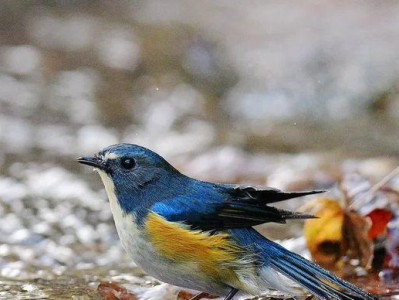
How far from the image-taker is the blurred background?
275 inches

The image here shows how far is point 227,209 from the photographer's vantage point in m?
4.55

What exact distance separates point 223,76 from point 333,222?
17.4ft

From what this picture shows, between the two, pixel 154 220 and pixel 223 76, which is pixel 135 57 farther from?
pixel 154 220

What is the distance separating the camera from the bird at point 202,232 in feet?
14.4

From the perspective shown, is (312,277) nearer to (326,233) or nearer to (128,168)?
(128,168)

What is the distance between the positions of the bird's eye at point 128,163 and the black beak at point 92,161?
0.35 ft

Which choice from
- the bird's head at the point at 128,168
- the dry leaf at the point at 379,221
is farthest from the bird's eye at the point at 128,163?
the dry leaf at the point at 379,221

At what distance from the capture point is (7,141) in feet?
28.4

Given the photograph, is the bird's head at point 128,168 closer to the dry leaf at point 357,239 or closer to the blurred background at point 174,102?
the blurred background at point 174,102

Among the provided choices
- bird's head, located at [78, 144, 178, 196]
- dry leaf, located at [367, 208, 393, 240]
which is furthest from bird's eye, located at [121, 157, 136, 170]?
dry leaf, located at [367, 208, 393, 240]

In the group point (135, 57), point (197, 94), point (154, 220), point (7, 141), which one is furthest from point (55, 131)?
point (154, 220)

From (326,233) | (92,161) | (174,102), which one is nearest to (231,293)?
(92,161)

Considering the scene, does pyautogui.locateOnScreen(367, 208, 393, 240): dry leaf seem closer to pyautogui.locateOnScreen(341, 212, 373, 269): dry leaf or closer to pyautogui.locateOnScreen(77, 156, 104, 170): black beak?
pyautogui.locateOnScreen(341, 212, 373, 269): dry leaf

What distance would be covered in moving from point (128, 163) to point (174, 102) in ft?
17.7
